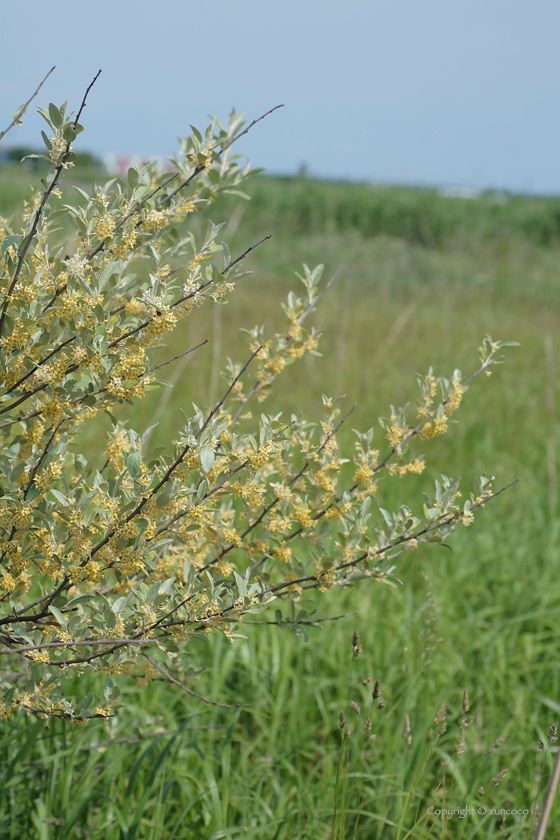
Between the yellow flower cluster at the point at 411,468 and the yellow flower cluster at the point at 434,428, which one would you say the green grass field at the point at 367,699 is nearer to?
the yellow flower cluster at the point at 411,468

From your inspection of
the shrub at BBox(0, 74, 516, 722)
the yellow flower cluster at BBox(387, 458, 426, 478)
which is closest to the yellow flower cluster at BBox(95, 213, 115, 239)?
the shrub at BBox(0, 74, 516, 722)

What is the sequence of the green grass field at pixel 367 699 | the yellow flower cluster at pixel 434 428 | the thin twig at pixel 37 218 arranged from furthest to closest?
the green grass field at pixel 367 699
the yellow flower cluster at pixel 434 428
the thin twig at pixel 37 218

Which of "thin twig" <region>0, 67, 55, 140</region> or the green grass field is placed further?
the green grass field

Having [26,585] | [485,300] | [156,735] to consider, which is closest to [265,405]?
[156,735]

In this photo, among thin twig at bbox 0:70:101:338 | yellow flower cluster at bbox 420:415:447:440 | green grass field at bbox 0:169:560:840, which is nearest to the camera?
thin twig at bbox 0:70:101:338

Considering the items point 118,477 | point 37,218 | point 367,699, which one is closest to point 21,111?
point 37,218

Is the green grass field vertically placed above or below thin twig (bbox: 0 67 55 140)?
below

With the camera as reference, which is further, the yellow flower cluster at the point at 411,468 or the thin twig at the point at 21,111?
the yellow flower cluster at the point at 411,468

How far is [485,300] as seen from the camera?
29.1 feet

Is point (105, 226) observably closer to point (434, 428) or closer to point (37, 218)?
point (37, 218)

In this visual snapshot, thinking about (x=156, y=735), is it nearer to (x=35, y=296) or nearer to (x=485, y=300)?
(x=35, y=296)

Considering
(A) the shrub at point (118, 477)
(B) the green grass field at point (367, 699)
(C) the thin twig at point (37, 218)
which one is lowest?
(B) the green grass field at point (367, 699)

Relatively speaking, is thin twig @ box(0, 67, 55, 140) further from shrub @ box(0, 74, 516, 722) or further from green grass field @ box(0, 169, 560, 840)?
green grass field @ box(0, 169, 560, 840)

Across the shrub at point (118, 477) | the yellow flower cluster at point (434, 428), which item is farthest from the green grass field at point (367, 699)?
the yellow flower cluster at point (434, 428)
